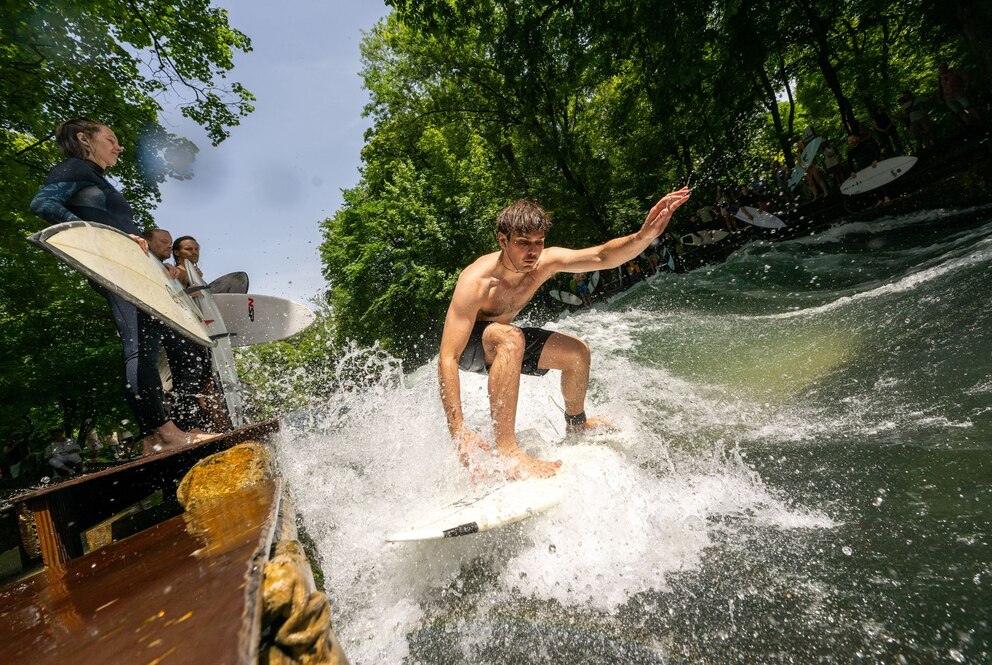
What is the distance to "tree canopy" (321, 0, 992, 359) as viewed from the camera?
27.8ft

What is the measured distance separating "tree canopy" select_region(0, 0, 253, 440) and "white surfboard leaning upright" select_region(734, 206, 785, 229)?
1221cm

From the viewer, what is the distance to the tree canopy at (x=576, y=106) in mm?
8477

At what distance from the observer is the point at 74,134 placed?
2.96 meters

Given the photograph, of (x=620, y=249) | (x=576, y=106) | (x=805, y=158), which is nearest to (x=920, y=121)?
(x=805, y=158)

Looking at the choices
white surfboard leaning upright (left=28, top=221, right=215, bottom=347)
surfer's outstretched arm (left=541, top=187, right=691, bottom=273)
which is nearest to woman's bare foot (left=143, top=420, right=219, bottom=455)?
white surfboard leaning upright (left=28, top=221, right=215, bottom=347)

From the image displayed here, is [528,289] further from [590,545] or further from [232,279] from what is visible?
[232,279]

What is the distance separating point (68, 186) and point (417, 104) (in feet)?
55.9

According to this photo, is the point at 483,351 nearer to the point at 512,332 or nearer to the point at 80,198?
the point at 512,332

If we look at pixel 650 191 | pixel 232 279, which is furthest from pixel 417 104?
pixel 232 279

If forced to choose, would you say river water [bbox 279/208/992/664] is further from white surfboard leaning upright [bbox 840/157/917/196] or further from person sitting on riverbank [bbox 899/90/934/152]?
person sitting on riverbank [bbox 899/90/934/152]

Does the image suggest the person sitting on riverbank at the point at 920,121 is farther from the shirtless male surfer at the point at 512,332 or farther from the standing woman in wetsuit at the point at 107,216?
the standing woman in wetsuit at the point at 107,216

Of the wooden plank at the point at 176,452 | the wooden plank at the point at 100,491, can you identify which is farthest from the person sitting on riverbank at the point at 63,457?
the wooden plank at the point at 176,452

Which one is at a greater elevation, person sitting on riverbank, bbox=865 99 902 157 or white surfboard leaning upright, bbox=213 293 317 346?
person sitting on riverbank, bbox=865 99 902 157

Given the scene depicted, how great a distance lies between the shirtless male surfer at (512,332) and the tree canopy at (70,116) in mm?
8097
